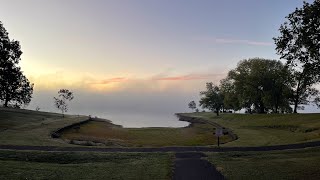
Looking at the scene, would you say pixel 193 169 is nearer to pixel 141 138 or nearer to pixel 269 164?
pixel 269 164

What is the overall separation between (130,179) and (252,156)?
43.9 feet

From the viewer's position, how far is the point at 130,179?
68.5ft

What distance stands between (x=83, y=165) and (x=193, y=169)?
27.2 feet

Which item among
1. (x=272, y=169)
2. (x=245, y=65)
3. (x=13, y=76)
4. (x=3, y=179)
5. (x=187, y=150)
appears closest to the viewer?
(x=3, y=179)

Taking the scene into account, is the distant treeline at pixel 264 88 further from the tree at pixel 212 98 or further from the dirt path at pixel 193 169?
the dirt path at pixel 193 169

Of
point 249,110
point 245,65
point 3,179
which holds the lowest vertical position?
point 3,179

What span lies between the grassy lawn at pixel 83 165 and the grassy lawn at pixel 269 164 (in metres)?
4.21

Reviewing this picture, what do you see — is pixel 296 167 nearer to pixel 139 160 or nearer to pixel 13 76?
pixel 139 160

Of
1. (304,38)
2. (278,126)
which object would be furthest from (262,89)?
(304,38)

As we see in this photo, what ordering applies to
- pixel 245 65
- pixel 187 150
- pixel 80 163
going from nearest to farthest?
pixel 80 163
pixel 187 150
pixel 245 65

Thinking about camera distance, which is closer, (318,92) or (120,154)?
(120,154)

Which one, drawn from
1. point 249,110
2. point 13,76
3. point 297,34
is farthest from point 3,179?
point 249,110

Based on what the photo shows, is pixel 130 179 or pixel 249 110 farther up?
pixel 249 110

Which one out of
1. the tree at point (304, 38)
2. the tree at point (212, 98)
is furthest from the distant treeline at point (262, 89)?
the tree at point (304, 38)
